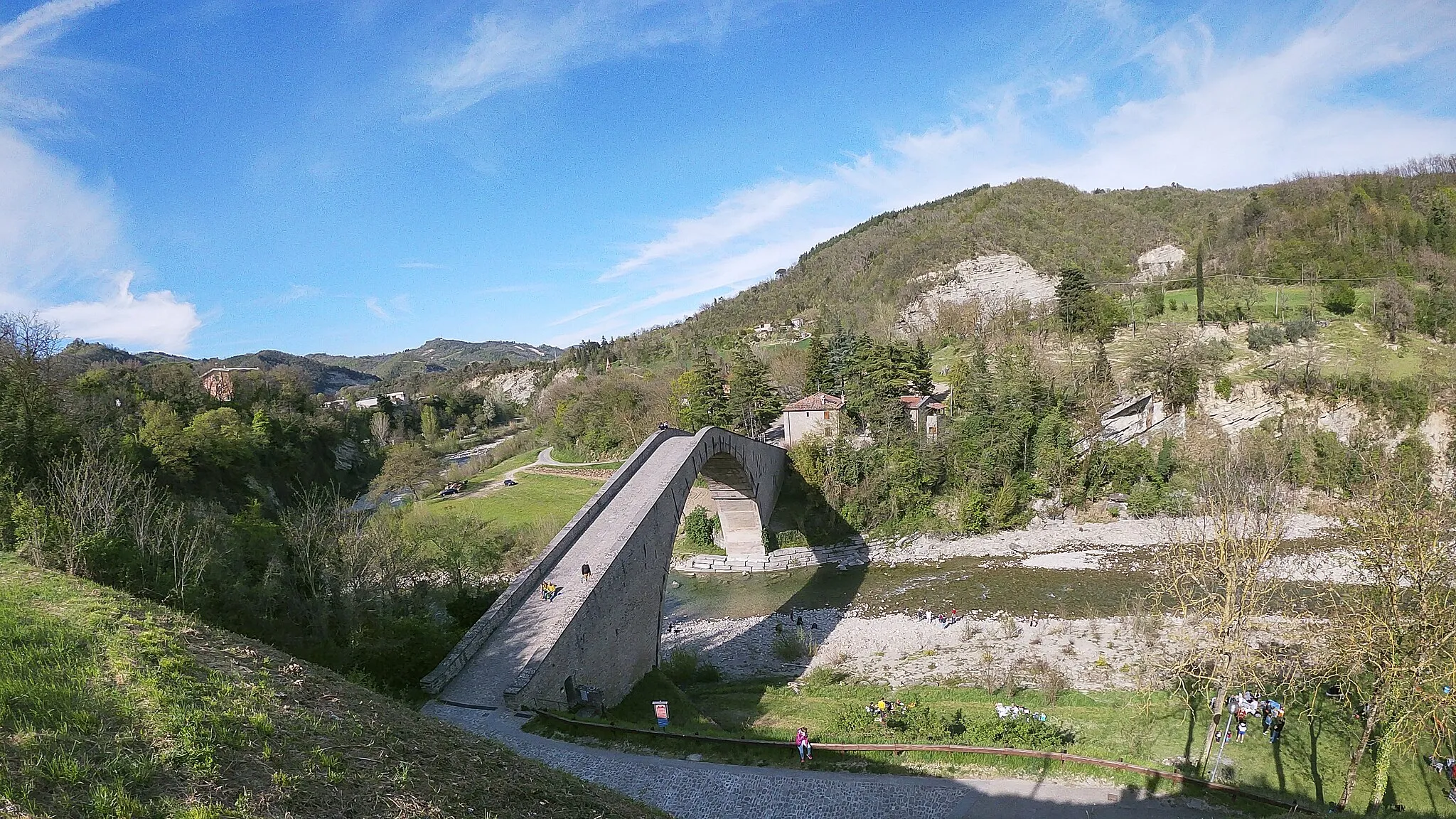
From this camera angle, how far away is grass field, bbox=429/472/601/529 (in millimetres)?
35438

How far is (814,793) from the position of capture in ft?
31.7

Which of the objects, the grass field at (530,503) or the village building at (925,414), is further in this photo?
the village building at (925,414)

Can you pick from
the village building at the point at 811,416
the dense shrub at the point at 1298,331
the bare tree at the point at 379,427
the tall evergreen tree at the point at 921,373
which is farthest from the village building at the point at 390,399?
the dense shrub at the point at 1298,331

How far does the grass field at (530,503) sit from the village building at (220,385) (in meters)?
17.2

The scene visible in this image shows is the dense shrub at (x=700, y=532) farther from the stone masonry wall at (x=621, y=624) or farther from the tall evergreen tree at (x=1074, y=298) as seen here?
the tall evergreen tree at (x=1074, y=298)

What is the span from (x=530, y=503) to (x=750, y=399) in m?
15.0

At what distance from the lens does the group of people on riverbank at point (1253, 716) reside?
1243 cm

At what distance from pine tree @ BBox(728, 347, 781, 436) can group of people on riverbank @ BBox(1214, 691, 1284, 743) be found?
99.6 feet

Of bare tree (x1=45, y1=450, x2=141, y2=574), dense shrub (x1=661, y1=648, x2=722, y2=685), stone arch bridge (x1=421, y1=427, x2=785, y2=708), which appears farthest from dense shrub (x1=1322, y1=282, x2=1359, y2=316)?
bare tree (x1=45, y1=450, x2=141, y2=574)

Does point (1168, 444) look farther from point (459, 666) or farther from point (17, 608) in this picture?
point (17, 608)

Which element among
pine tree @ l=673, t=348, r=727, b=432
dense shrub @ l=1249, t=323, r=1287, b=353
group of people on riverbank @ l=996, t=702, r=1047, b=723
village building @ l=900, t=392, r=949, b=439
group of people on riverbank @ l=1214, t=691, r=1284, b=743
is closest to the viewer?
group of people on riverbank @ l=1214, t=691, r=1284, b=743

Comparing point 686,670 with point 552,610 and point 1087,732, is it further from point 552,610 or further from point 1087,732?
point 1087,732

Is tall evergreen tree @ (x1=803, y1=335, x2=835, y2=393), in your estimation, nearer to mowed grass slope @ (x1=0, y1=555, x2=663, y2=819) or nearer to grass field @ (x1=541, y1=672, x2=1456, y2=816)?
grass field @ (x1=541, y1=672, x2=1456, y2=816)

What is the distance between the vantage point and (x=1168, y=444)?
3475 centimetres
